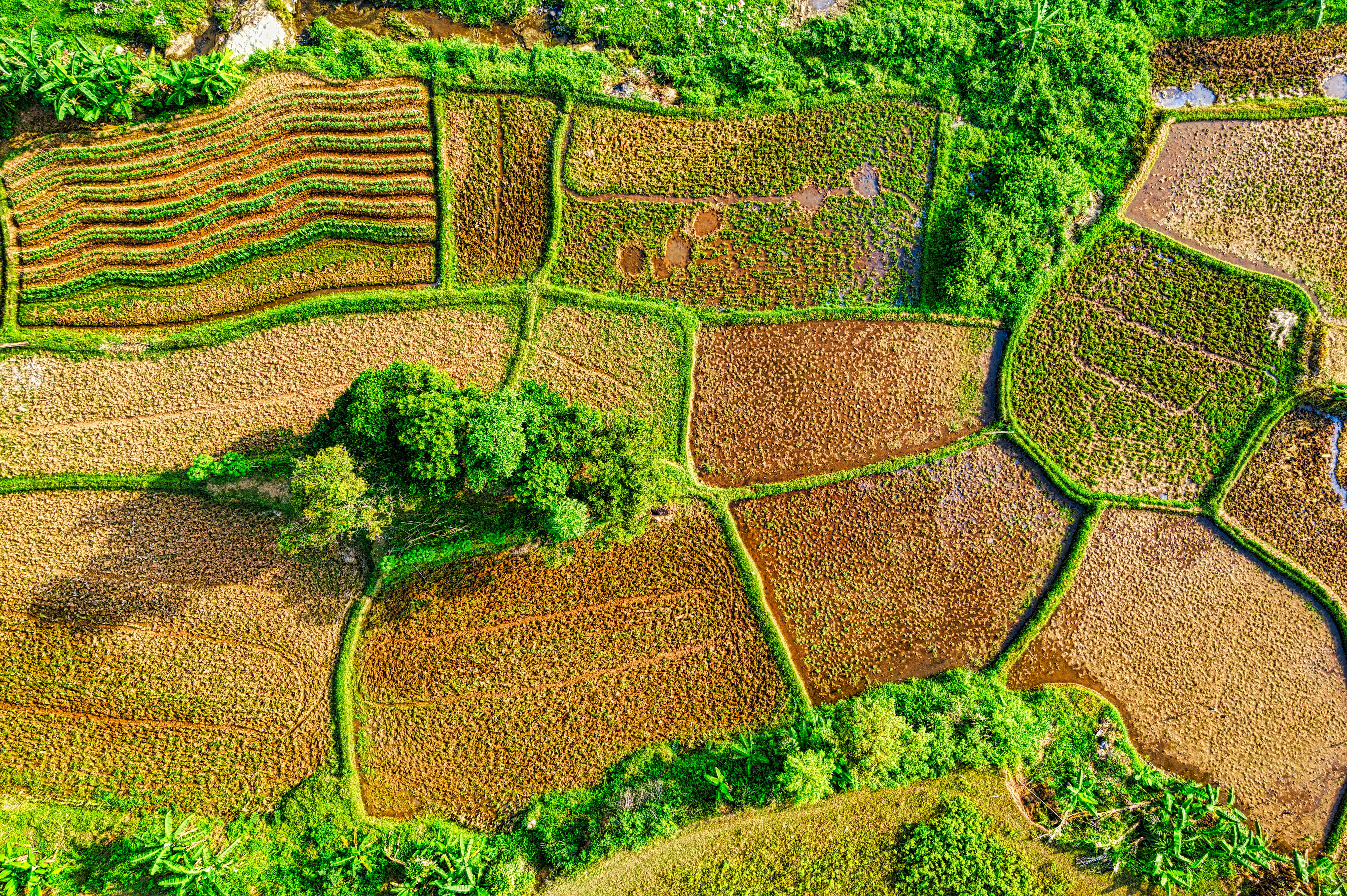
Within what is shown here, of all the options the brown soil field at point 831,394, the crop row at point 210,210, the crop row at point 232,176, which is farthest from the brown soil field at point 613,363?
the crop row at point 232,176

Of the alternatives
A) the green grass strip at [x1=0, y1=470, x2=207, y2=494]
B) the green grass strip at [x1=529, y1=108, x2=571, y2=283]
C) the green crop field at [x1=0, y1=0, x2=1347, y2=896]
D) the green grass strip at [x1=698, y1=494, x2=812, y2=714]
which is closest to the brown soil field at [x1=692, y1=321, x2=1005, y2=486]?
the green crop field at [x1=0, y1=0, x2=1347, y2=896]

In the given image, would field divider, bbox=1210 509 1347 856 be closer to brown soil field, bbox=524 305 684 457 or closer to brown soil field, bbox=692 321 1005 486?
brown soil field, bbox=692 321 1005 486

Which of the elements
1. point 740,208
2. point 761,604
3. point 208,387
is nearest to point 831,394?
point 740,208

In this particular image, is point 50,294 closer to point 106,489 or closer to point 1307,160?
Result: point 106,489

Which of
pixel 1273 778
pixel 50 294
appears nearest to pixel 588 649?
pixel 50 294

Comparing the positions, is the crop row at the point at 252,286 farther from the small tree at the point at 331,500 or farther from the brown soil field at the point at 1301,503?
the brown soil field at the point at 1301,503

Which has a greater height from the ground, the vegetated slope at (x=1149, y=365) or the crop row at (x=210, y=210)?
the crop row at (x=210, y=210)

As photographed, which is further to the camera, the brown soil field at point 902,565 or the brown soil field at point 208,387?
the brown soil field at point 902,565
